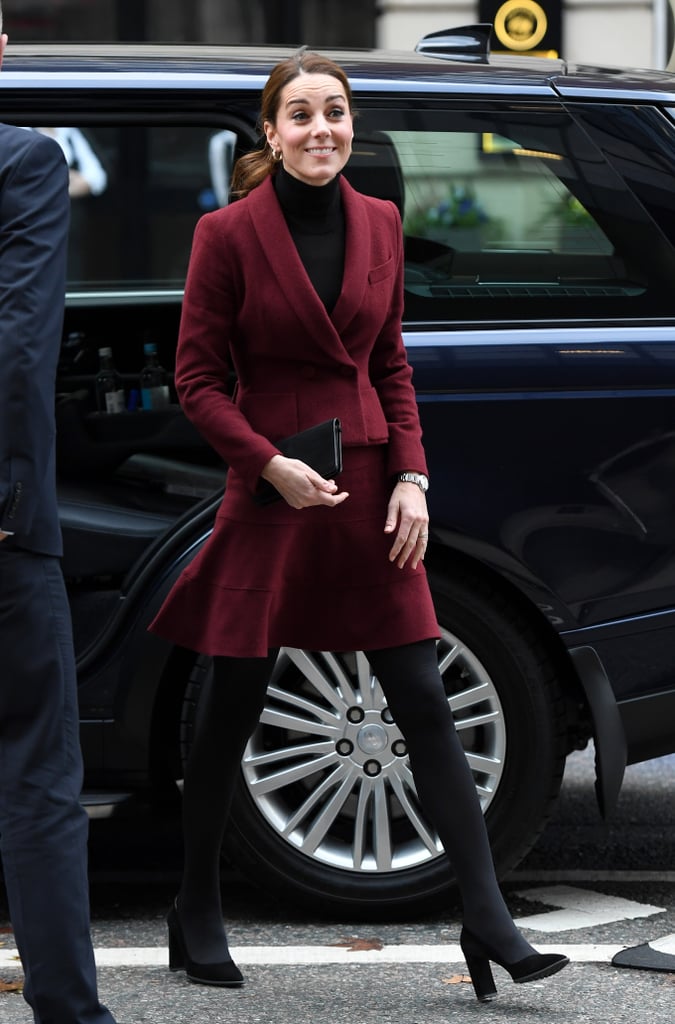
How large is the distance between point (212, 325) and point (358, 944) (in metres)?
1.35

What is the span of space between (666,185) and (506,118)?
1.21ft

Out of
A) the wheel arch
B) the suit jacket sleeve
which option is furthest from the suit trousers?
the wheel arch

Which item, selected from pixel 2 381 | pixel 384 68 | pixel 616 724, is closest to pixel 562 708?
pixel 616 724

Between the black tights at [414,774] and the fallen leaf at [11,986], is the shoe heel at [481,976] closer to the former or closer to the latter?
the black tights at [414,774]

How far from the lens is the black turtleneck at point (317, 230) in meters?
3.26

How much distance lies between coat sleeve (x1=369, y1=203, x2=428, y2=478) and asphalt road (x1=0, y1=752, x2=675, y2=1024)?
3.32ft

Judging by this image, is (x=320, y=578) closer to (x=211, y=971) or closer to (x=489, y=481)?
(x=489, y=481)

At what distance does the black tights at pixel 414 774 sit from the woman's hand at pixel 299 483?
0.34m

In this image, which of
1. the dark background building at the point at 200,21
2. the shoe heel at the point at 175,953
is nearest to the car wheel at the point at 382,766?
the shoe heel at the point at 175,953

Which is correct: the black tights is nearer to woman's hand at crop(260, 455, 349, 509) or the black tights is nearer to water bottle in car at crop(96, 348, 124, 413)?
woman's hand at crop(260, 455, 349, 509)

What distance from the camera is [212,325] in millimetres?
3262

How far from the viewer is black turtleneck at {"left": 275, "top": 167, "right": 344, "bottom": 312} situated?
3.26 metres

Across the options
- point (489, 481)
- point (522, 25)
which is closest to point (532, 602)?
point (489, 481)

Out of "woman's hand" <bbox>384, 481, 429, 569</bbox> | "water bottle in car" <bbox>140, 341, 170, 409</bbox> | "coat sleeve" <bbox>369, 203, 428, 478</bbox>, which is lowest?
"woman's hand" <bbox>384, 481, 429, 569</bbox>
